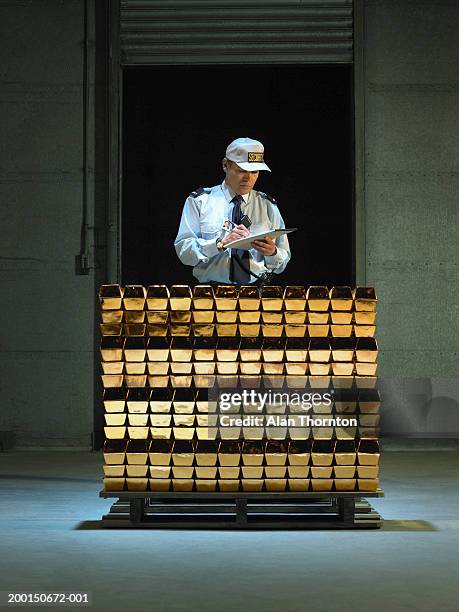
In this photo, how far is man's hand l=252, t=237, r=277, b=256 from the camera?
7.25 metres

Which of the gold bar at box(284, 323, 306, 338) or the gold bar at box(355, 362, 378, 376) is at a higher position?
the gold bar at box(284, 323, 306, 338)

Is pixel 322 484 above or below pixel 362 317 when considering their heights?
below

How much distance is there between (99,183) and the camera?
11734 millimetres

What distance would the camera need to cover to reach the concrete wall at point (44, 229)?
454 inches

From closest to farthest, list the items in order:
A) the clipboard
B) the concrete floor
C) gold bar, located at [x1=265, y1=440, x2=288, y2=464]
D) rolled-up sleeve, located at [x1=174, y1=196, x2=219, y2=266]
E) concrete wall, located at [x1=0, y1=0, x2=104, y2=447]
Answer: the concrete floor, the clipboard, gold bar, located at [x1=265, y1=440, x2=288, y2=464], rolled-up sleeve, located at [x1=174, y1=196, x2=219, y2=266], concrete wall, located at [x1=0, y1=0, x2=104, y2=447]

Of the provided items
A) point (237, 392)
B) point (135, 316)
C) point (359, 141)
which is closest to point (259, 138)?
point (359, 141)

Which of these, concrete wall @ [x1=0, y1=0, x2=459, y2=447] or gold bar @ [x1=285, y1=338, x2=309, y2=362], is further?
concrete wall @ [x1=0, y1=0, x2=459, y2=447]

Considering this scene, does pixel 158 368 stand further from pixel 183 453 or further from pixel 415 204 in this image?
pixel 415 204

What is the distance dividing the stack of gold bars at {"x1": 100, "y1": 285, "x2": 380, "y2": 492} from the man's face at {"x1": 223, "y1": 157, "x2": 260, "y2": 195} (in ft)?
3.24

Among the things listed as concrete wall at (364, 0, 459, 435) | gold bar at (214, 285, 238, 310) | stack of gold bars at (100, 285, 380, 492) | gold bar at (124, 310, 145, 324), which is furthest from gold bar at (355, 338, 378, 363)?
concrete wall at (364, 0, 459, 435)

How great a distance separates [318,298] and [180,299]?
2.47 feet

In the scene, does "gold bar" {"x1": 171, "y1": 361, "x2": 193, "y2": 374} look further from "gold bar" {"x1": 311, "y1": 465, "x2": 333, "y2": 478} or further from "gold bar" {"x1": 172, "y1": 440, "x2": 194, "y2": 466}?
"gold bar" {"x1": 311, "y1": 465, "x2": 333, "y2": 478}

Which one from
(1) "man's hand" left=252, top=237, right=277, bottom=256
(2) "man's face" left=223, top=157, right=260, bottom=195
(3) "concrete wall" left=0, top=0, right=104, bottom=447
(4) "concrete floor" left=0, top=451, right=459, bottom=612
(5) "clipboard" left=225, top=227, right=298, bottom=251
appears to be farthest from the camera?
(3) "concrete wall" left=0, top=0, right=104, bottom=447

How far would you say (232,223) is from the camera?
7.69 m
